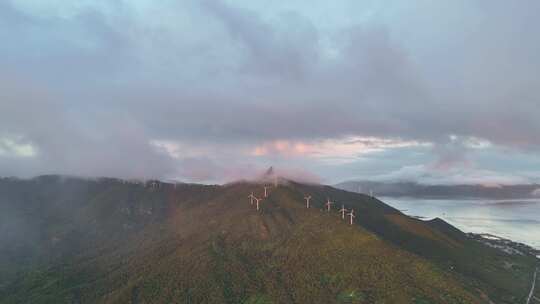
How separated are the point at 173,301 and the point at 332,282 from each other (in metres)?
68.9

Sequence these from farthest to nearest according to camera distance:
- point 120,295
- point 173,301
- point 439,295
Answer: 1. point 120,295
2. point 173,301
3. point 439,295

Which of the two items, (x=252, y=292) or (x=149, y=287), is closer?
(x=252, y=292)

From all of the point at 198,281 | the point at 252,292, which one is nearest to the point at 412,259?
the point at 252,292

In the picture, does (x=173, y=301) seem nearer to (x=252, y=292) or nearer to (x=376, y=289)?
(x=252, y=292)

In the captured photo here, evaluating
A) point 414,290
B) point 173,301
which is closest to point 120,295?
point 173,301

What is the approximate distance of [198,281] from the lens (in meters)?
195

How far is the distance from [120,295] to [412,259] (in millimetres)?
135376

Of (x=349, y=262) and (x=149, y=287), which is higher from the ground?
(x=349, y=262)

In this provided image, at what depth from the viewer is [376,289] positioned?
565ft

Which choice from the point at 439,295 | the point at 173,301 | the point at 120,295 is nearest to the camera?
the point at 439,295

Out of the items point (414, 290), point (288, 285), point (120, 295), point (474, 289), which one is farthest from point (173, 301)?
point (474, 289)

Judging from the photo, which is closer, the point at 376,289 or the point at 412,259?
the point at 376,289

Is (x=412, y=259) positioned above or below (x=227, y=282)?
above

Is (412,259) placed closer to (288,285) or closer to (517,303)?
(517,303)
